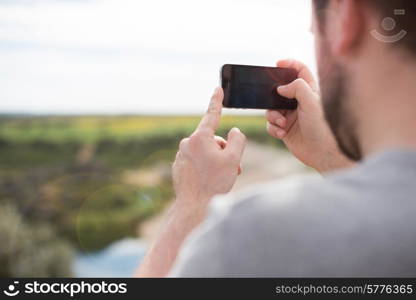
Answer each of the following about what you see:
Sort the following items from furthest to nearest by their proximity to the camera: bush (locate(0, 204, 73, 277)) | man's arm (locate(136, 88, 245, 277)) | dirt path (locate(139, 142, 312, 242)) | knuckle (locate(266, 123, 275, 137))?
Result: bush (locate(0, 204, 73, 277)) → dirt path (locate(139, 142, 312, 242)) → knuckle (locate(266, 123, 275, 137)) → man's arm (locate(136, 88, 245, 277))

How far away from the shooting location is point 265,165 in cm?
830

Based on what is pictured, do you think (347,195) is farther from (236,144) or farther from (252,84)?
(252,84)

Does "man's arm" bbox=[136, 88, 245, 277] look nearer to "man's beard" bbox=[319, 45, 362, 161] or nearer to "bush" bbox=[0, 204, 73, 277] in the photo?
"man's beard" bbox=[319, 45, 362, 161]

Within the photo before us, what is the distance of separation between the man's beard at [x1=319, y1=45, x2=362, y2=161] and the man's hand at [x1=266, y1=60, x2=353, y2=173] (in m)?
0.43

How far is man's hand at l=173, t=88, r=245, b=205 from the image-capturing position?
97 cm

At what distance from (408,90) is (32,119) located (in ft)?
33.8

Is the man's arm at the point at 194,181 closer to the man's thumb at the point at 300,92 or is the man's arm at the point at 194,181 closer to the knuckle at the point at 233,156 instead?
the knuckle at the point at 233,156

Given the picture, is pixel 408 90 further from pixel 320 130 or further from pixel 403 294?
pixel 320 130

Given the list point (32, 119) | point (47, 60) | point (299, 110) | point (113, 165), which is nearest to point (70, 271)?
point (113, 165)

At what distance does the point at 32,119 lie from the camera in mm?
10461

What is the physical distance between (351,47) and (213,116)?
0.38m

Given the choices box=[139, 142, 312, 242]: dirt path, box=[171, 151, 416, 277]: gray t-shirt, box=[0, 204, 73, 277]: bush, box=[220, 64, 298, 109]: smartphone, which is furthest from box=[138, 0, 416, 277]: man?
box=[0, 204, 73, 277]: bush

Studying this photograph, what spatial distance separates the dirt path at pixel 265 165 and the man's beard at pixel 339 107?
678cm

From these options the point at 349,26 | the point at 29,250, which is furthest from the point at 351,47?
the point at 29,250
